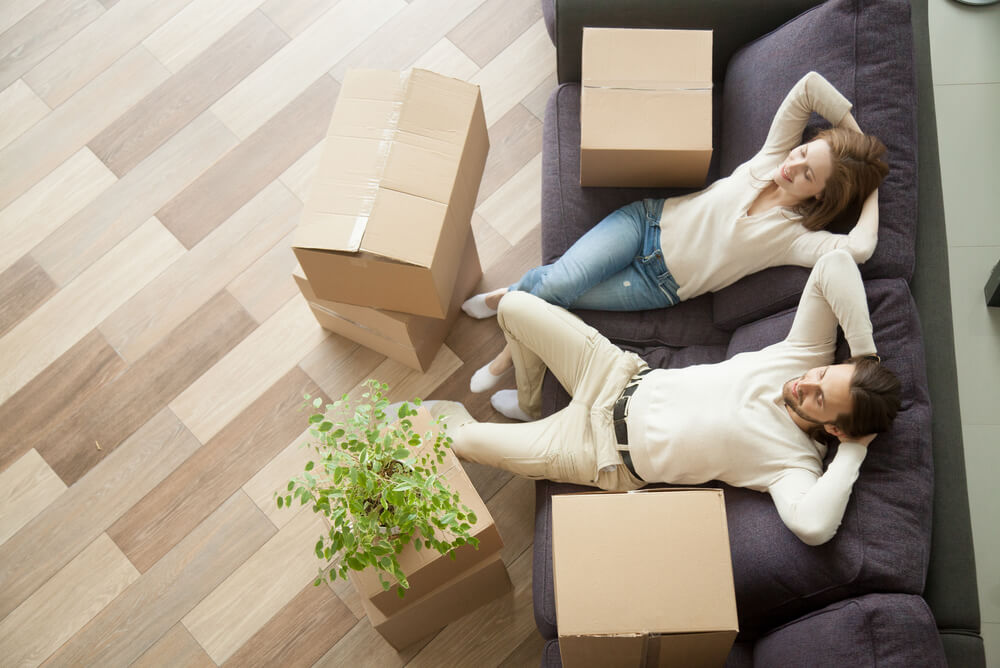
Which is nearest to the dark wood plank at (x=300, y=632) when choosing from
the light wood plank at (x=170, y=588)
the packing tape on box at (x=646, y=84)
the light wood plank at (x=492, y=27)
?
the light wood plank at (x=170, y=588)

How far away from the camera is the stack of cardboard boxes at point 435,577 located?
159cm

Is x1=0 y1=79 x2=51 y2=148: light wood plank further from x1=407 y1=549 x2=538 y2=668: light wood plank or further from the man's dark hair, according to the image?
the man's dark hair

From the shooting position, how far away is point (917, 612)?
138 centimetres

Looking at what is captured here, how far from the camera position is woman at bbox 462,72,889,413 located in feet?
5.47

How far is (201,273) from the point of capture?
235cm

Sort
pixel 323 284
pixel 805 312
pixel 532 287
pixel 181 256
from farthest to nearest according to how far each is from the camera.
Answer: pixel 181 256 → pixel 532 287 → pixel 323 284 → pixel 805 312

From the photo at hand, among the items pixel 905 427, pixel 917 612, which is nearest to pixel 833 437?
pixel 905 427

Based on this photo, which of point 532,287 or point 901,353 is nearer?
point 901,353

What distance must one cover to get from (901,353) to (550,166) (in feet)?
3.11

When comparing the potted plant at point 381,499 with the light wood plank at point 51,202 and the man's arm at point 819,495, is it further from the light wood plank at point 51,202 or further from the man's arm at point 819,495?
the light wood plank at point 51,202

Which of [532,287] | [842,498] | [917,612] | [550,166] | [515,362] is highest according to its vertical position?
[550,166]

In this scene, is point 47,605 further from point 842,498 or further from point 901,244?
point 901,244

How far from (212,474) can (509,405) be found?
85cm

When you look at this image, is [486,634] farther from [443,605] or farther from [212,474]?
[212,474]
